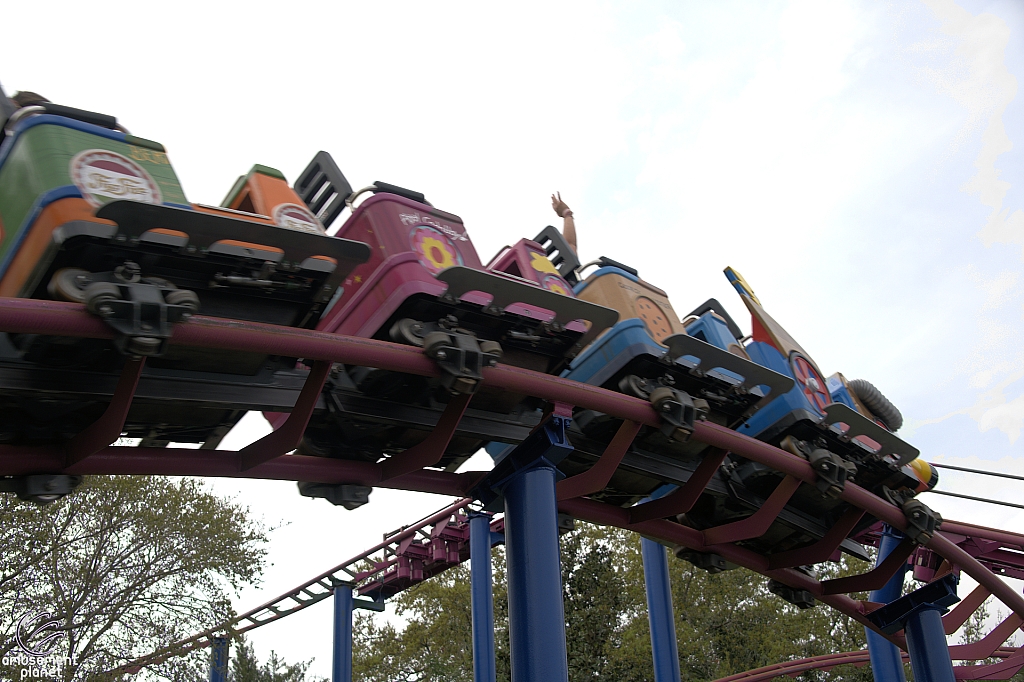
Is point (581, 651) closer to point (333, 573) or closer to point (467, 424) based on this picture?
point (333, 573)

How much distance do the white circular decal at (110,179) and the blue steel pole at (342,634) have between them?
13548mm

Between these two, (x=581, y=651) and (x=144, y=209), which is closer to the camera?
(x=144, y=209)

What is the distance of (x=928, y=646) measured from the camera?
405 inches

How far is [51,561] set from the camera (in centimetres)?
1250

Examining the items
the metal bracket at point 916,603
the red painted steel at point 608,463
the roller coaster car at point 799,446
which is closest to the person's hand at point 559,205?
the roller coaster car at point 799,446

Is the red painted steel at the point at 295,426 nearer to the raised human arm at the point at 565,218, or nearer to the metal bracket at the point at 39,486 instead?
the metal bracket at the point at 39,486

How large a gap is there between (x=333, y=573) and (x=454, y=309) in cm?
1433

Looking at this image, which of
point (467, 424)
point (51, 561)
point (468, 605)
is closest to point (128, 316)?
point (467, 424)

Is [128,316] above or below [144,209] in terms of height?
below

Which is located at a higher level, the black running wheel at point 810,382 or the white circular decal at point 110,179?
the black running wheel at point 810,382

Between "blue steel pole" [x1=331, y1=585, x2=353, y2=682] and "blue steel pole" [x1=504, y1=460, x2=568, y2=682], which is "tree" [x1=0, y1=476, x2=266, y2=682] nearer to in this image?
"blue steel pole" [x1=331, y1=585, x2=353, y2=682]

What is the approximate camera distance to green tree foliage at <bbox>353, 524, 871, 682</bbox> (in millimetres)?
18125

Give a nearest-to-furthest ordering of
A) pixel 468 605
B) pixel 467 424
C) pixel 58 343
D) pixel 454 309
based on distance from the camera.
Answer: pixel 58 343 → pixel 454 309 → pixel 467 424 → pixel 468 605

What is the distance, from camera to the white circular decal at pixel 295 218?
5707mm
